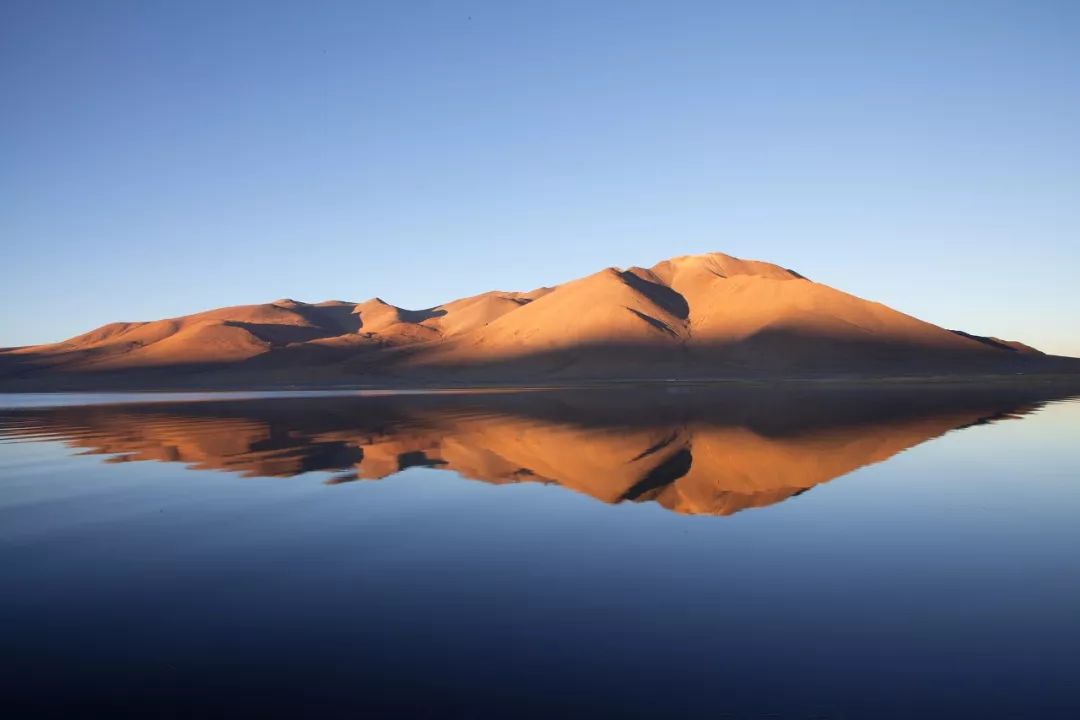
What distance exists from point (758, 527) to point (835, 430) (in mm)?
18876

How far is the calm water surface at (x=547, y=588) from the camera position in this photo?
6238 mm

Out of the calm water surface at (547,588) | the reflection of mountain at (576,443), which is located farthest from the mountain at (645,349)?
the calm water surface at (547,588)

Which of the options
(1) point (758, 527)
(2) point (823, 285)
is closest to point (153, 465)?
(1) point (758, 527)

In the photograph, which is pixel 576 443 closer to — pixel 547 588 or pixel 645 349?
pixel 547 588

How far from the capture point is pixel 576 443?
86.5ft

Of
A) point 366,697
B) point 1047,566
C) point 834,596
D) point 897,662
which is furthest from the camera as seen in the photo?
point 1047,566

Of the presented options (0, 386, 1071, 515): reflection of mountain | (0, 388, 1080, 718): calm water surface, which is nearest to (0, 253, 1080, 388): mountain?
(0, 386, 1071, 515): reflection of mountain

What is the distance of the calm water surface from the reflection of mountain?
0.88 feet

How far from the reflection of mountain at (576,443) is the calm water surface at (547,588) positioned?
0.27 metres

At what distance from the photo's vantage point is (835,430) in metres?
29.7

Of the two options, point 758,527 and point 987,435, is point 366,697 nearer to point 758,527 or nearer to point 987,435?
point 758,527

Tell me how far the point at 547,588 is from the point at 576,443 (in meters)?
17.2

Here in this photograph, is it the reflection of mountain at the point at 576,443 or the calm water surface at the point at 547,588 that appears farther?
the reflection of mountain at the point at 576,443

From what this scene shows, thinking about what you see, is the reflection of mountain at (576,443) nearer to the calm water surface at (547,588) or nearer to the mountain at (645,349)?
the calm water surface at (547,588)
